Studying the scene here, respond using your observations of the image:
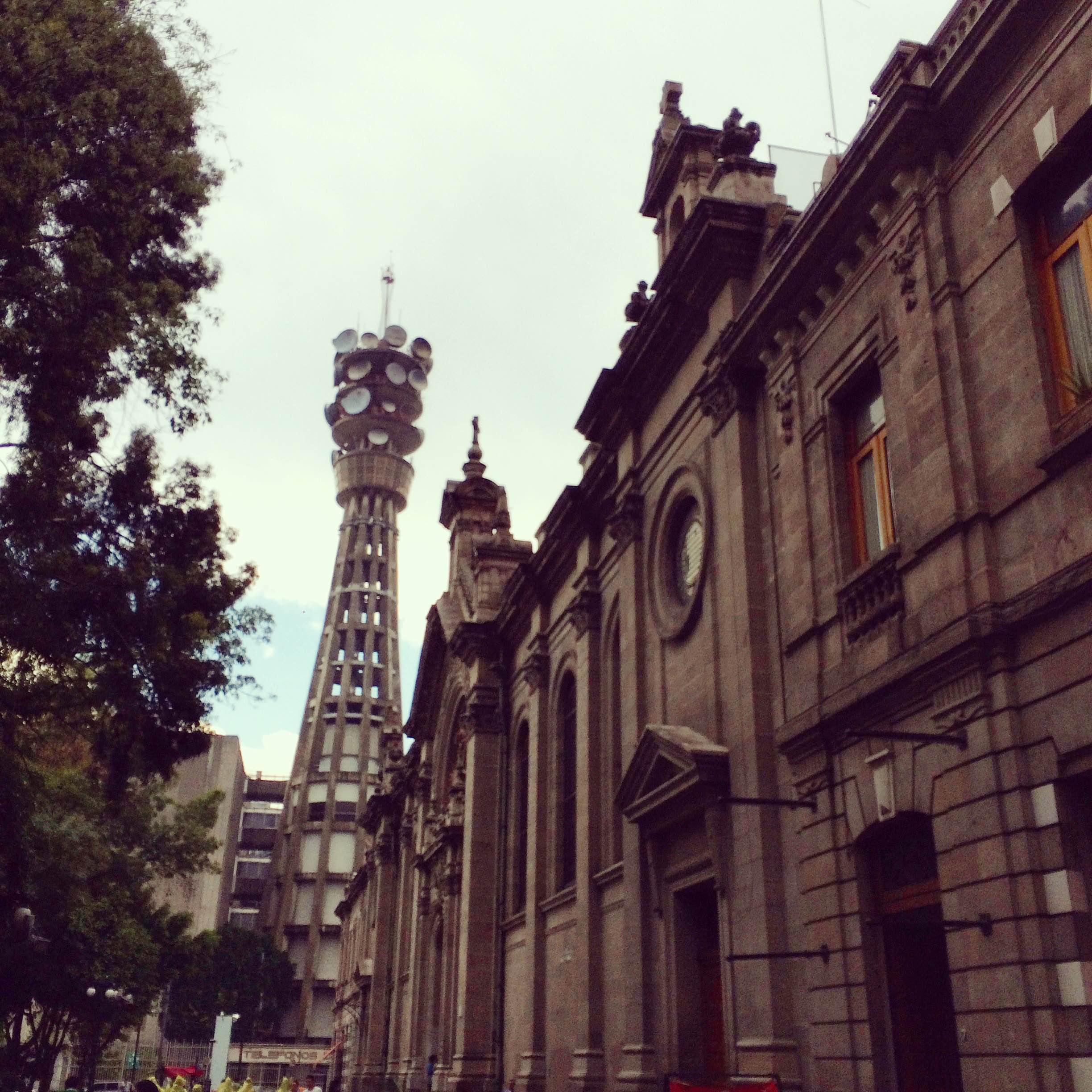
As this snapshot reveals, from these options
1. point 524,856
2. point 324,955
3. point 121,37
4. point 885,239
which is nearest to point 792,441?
point 885,239

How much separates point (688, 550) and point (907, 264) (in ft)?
24.2

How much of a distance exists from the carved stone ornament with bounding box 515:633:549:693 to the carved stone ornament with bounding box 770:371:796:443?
1349 centimetres

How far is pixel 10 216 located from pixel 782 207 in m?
10.1

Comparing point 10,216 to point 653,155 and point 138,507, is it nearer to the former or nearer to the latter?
point 138,507

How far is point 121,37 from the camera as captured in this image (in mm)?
15828

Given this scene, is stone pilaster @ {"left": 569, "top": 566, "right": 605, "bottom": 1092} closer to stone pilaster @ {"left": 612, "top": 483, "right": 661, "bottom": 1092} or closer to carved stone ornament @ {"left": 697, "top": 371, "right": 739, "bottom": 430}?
stone pilaster @ {"left": 612, "top": 483, "right": 661, "bottom": 1092}

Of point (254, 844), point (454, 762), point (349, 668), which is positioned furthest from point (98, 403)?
point (254, 844)

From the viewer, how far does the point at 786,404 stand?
1559 centimetres

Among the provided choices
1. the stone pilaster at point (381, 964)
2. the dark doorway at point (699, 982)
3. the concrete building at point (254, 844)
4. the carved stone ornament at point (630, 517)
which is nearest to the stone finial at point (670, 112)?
the carved stone ornament at point (630, 517)

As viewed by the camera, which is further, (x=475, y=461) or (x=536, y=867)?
(x=475, y=461)

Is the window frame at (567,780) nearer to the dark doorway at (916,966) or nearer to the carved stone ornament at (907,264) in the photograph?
the dark doorway at (916,966)

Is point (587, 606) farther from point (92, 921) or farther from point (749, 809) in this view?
point (92, 921)

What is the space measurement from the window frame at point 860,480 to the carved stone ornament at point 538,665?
14679 millimetres

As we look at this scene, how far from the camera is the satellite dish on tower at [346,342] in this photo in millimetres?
111000
